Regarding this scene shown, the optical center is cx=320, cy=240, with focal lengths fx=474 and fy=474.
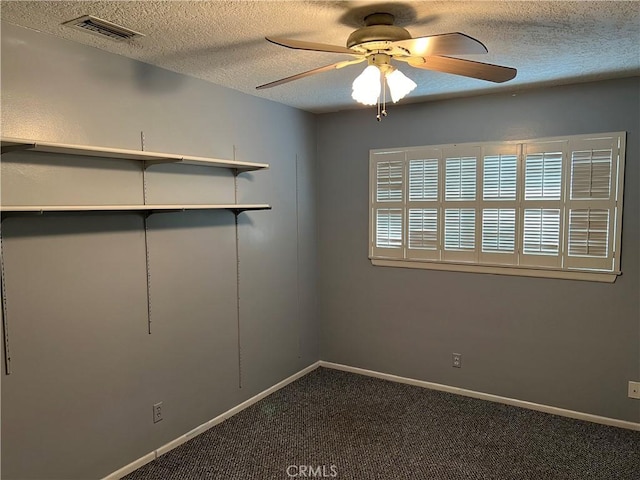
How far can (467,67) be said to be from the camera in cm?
198

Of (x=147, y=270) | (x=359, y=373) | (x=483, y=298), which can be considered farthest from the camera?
(x=359, y=373)

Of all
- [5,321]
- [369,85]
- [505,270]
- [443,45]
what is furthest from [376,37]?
[505,270]

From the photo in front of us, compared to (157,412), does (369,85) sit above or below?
above

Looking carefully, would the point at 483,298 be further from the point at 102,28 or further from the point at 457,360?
the point at 102,28

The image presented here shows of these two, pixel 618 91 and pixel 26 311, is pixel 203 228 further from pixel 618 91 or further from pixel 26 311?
pixel 618 91

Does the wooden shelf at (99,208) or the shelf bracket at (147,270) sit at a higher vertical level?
the wooden shelf at (99,208)

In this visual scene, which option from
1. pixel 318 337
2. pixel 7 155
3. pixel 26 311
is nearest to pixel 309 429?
pixel 318 337

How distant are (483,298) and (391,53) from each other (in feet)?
7.96

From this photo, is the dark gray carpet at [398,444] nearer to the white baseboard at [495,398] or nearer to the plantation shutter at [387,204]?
the white baseboard at [495,398]

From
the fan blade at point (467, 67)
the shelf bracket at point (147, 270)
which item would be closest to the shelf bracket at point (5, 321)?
the shelf bracket at point (147, 270)

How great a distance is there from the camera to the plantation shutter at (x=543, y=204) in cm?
343

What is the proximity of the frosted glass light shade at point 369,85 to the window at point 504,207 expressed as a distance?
1.92 m

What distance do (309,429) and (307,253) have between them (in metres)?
1.61

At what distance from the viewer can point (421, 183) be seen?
3.98m
